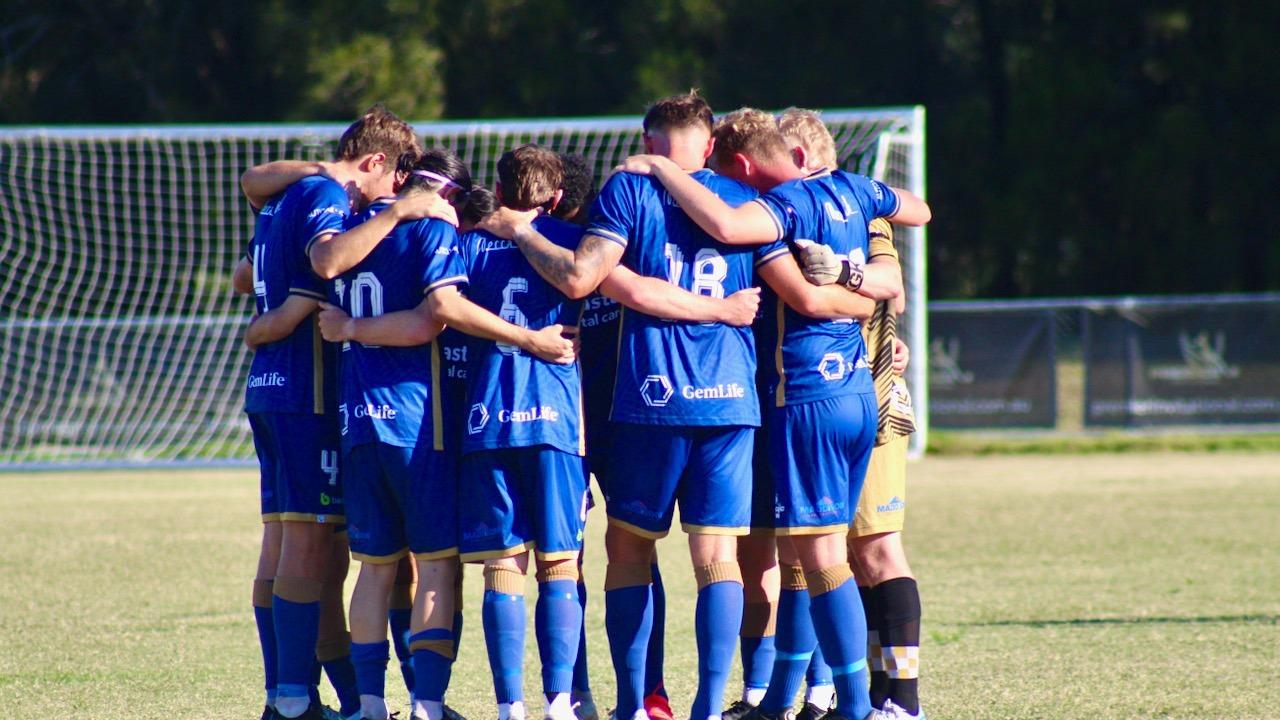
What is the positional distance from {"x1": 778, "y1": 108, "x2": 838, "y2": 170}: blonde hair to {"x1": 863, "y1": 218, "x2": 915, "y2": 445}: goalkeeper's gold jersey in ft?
1.01

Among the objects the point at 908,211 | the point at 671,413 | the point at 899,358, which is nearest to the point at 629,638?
the point at 671,413

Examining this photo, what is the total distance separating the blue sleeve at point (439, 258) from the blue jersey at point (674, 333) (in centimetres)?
46

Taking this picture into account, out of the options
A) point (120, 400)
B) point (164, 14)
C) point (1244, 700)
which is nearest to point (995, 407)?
point (120, 400)

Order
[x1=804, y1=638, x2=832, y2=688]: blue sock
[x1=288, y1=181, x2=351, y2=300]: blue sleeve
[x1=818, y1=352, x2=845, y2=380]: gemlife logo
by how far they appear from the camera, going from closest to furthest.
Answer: [x1=818, y1=352, x2=845, y2=380]: gemlife logo, [x1=288, y1=181, x2=351, y2=300]: blue sleeve, [x1=804, y1=638, x2=832, y2=688]: blue sock

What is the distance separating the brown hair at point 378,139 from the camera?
4777 mm

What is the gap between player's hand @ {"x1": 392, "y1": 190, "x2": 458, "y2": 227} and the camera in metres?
4.42

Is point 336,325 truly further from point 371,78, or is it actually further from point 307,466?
point 371,78

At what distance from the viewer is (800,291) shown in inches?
174

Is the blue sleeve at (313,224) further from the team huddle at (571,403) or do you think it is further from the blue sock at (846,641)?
the blue sock at (846,641)

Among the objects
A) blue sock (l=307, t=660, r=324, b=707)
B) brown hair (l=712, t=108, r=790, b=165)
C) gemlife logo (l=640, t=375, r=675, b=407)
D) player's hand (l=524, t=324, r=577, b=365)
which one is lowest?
blue sock (l=307, t=660, r=324, b=707)

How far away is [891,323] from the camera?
502 cm

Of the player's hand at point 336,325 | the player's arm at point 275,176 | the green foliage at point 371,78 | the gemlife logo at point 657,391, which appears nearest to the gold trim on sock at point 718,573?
the gemlife logo at point 657,391

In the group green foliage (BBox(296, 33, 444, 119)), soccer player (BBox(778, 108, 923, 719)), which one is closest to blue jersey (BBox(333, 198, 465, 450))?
soccer player (BBox(778, 108, 923, 719))

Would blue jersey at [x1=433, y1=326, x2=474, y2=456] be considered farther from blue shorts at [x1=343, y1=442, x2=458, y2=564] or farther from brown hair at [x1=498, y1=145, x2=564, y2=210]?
brown hair at [x1=498, y1=145, x2=564, y2=210]
